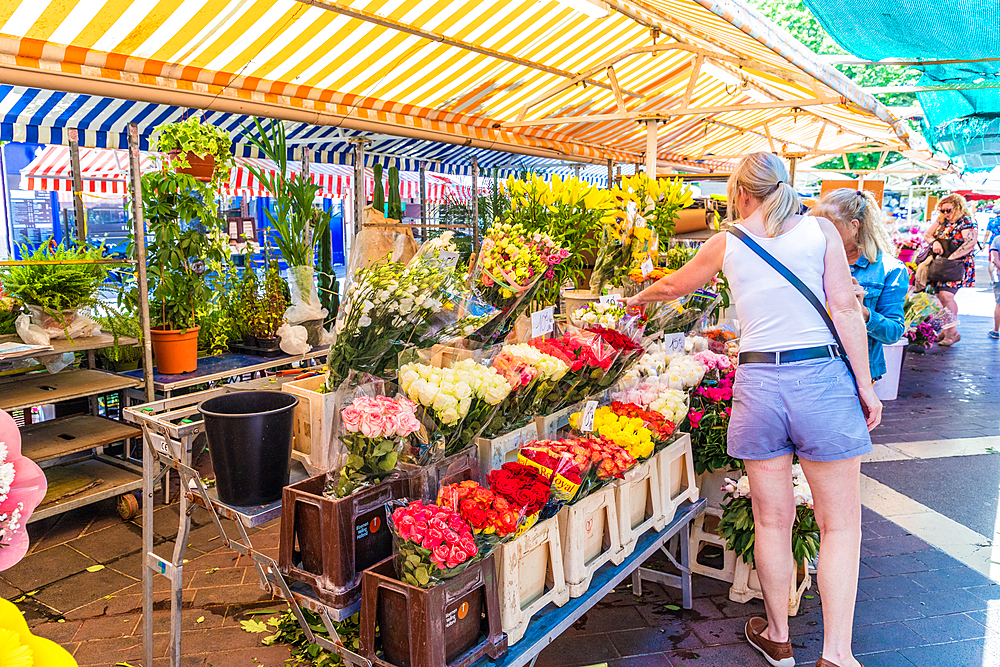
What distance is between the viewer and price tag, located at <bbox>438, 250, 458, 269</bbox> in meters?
2.19

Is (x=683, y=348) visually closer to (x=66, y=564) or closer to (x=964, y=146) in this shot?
(x=66, y=564)

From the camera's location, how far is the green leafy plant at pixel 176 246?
3865 millimetres

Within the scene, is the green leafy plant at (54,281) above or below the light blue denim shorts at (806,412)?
above

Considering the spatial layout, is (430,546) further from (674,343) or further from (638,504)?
(674,343)

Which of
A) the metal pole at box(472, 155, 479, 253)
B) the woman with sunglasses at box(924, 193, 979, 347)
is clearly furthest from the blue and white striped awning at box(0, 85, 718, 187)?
the woman with sunglasses at box(924, 193, 979, 347)

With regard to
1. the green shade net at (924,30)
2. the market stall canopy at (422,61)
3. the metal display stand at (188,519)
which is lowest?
the metal display stand at (188,519)

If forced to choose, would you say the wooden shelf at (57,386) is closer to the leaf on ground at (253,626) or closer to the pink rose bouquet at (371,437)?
the leaf on ground at (253,626)

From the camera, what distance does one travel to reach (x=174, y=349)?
3.96m

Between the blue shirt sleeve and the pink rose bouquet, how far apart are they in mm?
2177

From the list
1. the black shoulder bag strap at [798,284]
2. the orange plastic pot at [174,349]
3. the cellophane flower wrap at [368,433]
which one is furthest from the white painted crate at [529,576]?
the orange plastic pot at [174,349]

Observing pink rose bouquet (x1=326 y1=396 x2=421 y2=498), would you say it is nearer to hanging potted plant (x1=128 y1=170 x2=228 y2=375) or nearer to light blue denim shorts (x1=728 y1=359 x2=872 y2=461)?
light blue denim shorts (x1=728 y1=359 x2=872 y2=461)

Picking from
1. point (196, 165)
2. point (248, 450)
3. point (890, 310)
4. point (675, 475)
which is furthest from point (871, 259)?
point (196, 165)

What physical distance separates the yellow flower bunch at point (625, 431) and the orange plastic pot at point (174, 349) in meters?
2.55

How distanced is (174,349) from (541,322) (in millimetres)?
2341
